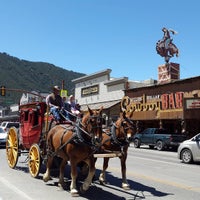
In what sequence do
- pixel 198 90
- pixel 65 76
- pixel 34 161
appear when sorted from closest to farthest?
pixel 34 161
pixel 198 90
pixel 65 76

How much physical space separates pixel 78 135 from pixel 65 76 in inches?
6839

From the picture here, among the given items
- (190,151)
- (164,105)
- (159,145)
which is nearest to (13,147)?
(190,151)

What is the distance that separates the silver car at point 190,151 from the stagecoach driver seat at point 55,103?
8.22 metres

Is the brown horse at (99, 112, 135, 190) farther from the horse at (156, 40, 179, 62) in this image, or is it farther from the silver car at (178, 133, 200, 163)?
the horse at (156, 40, 179, 62)

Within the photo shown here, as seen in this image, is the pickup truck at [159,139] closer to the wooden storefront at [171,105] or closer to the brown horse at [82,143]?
the wooden storefront at [171,105]

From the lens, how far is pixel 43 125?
11.5 metres

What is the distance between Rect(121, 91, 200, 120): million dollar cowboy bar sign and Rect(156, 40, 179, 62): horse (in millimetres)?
4913

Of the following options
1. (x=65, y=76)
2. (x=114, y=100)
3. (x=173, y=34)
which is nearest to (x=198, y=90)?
(x=173, y=34)

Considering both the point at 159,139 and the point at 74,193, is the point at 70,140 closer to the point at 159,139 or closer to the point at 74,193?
the point at 74,193

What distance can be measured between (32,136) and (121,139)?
3.62 meters

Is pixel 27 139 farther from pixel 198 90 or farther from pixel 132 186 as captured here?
pixel 198 90

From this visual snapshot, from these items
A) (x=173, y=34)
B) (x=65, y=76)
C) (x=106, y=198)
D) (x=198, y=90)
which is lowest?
(x=106, y=198)

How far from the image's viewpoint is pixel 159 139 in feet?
90.0

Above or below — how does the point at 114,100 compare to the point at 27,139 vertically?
above
